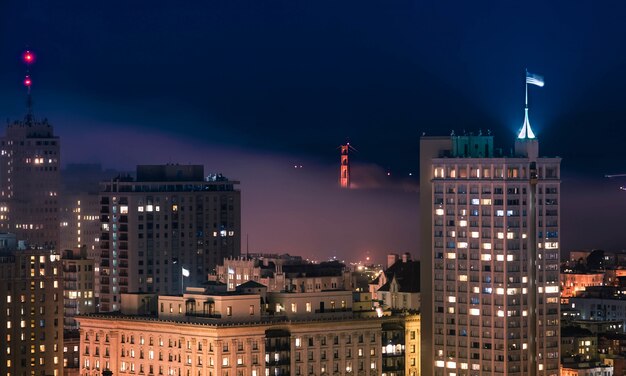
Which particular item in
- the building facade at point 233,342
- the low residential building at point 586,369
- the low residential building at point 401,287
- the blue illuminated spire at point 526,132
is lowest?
the low residential building at point 586,369

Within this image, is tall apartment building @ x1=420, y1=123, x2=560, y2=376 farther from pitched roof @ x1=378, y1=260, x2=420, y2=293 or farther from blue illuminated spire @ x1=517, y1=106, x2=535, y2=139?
pitched roof @ x1=378, y1=260, x2=420, y2=293

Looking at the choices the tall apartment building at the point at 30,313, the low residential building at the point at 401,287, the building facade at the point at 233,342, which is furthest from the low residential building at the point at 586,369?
the tall apartment building at the point at 30,313

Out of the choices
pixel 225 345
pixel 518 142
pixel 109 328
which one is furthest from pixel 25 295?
pixel 518 142

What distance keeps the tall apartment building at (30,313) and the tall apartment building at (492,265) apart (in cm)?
3583

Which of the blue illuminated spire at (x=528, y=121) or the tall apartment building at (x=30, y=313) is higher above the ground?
the blue illuminated spire at (x=528, y=121)

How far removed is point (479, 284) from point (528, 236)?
17.0ft

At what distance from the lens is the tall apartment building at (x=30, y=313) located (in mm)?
169375

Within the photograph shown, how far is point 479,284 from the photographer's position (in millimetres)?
151625

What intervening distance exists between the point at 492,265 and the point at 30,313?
42551mm

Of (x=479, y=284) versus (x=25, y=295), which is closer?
(x=479, y=284)

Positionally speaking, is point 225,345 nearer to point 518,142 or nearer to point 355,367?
point 355,367

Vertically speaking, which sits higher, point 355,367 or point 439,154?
point 439,154

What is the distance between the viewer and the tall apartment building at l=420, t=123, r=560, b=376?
495 feet

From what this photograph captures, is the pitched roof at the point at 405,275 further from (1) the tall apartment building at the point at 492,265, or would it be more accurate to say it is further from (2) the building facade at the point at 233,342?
(2) the building facade at the point at 233,342
